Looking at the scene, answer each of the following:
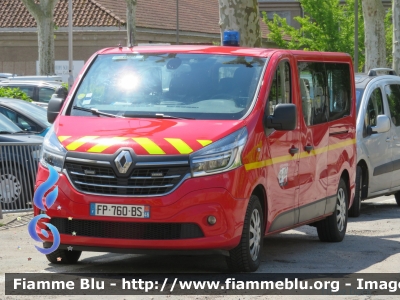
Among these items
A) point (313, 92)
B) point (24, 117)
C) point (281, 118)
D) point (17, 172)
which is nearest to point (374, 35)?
point (24, 117)

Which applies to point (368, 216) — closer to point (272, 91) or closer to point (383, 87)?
point (383, 87)

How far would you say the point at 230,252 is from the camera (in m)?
8.70

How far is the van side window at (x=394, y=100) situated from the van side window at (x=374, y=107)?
0.33 m

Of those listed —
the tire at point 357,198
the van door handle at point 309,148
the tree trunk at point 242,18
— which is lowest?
the tire at point 357,198

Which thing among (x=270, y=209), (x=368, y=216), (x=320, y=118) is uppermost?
(x=320, y=118)

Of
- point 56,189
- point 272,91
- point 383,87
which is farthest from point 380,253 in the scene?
point 383,87

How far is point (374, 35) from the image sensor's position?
3438 centimetres

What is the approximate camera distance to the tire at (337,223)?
1149 cm

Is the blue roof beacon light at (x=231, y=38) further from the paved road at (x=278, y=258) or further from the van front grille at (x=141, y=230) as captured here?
the van front grille at (x=141, y=230)

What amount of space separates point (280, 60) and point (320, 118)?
4.15 feet

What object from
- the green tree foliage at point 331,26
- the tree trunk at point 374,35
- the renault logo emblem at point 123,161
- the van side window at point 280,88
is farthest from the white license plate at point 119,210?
the green tree foliage at point 331,26

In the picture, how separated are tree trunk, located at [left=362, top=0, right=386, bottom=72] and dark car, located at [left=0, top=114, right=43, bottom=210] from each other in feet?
72.2

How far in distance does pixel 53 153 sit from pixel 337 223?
4.01m

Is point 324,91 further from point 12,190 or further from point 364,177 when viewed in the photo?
point 12,190
